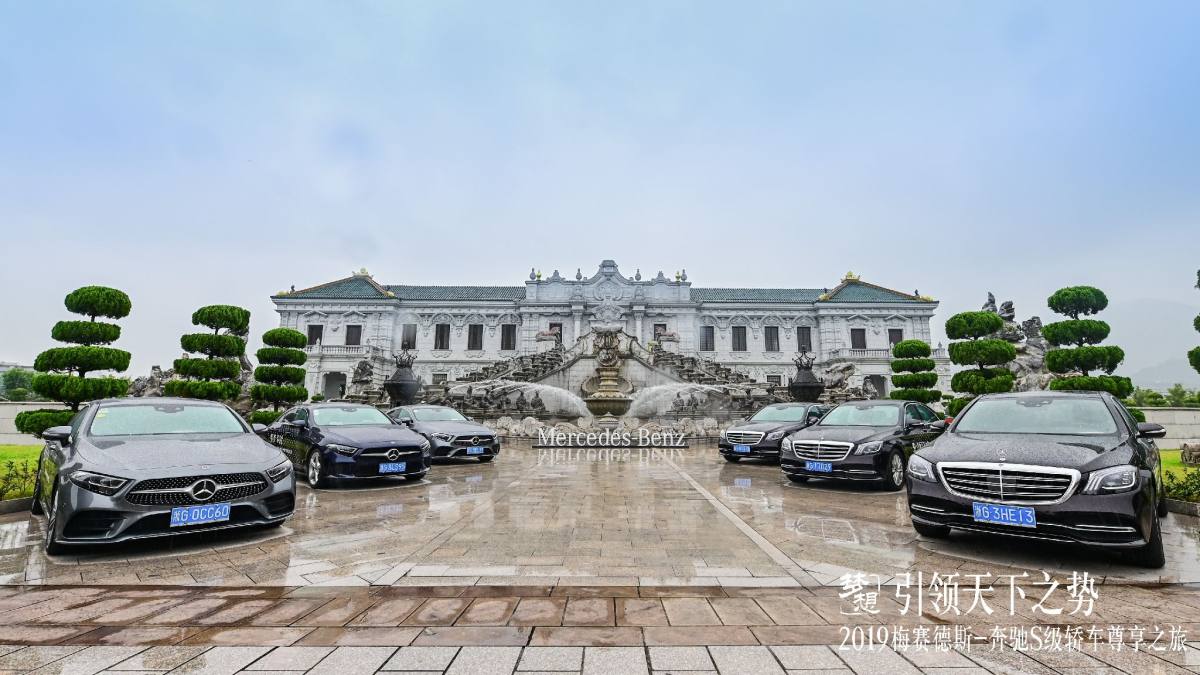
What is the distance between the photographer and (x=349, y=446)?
823cm

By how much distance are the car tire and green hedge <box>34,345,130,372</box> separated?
9910 mm

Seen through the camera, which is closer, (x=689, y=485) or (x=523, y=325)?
(x=689, y=485)

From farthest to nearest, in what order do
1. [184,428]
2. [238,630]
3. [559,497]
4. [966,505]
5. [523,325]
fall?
[523,325] < [559,497] < [184,428] < [966,505] < [238,630]

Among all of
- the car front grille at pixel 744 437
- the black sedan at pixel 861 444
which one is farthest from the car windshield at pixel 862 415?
the car front grille at pixel 744 437

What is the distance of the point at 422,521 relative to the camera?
606cm

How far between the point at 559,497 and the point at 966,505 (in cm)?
Result: 483

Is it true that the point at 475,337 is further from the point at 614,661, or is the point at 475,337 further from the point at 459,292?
the point at 614,661

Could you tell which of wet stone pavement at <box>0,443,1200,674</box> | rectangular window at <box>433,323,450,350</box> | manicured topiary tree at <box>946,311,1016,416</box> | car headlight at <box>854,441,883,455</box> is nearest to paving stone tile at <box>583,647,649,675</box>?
wet stone pavement at <box>0,443,1200,674</box>

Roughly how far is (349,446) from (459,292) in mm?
40125

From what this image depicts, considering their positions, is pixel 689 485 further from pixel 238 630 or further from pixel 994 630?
pixel 238 630

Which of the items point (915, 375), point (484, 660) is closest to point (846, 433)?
point (484, 660)

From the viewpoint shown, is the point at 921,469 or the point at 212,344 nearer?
the point at 921,469

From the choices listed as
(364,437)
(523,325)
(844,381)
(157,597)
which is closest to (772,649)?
(157,597)

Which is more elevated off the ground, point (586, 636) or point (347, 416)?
point (347, 416)
